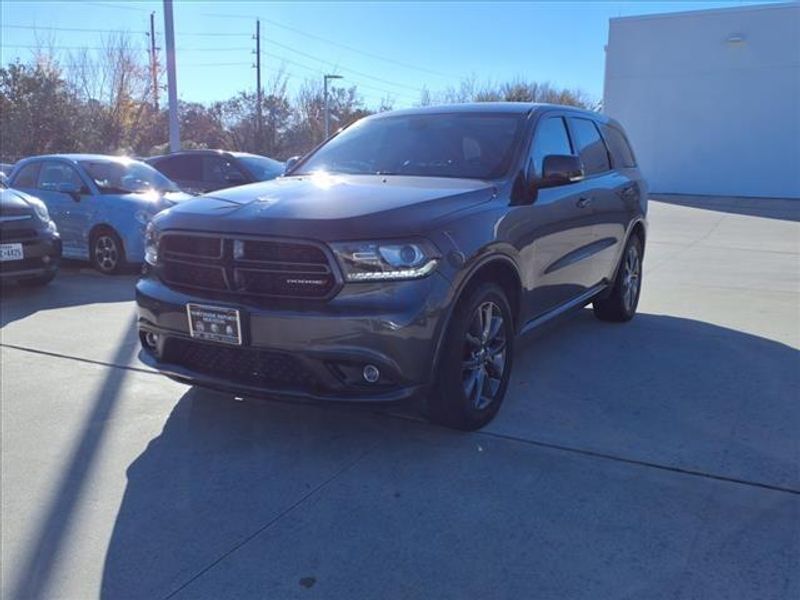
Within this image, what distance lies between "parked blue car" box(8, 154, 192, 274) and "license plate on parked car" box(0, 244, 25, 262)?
1547 mm

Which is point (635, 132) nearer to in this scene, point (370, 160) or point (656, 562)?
point (370, 160)

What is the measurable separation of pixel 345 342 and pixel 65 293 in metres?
5.93

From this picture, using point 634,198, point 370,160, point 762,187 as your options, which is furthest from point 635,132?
point 370,160

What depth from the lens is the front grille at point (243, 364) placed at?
11.4ft

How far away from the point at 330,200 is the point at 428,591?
6.60 ft

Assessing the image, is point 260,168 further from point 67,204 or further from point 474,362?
point 474,362

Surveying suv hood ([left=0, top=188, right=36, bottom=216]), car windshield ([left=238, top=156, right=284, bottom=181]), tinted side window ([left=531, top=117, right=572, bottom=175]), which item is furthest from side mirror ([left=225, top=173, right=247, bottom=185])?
tinted side window ([left=531, top=117, right=572, bottom=175])

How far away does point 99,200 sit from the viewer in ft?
30.5

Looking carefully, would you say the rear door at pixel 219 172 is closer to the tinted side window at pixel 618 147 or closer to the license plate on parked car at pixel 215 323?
the tinted side window at pixel 618 147

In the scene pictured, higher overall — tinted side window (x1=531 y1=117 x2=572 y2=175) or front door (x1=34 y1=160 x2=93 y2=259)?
tinted side window (x1=531 y1=117 x2=572 y2=175)

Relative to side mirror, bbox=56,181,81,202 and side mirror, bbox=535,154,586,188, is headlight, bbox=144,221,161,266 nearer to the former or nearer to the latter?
side mirror, bbox=535,154,586,188

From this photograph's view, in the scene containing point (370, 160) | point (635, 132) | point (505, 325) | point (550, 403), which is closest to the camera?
point (505, 325)

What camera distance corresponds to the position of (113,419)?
4.24 meters

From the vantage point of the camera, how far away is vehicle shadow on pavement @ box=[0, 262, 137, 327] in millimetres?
7277
